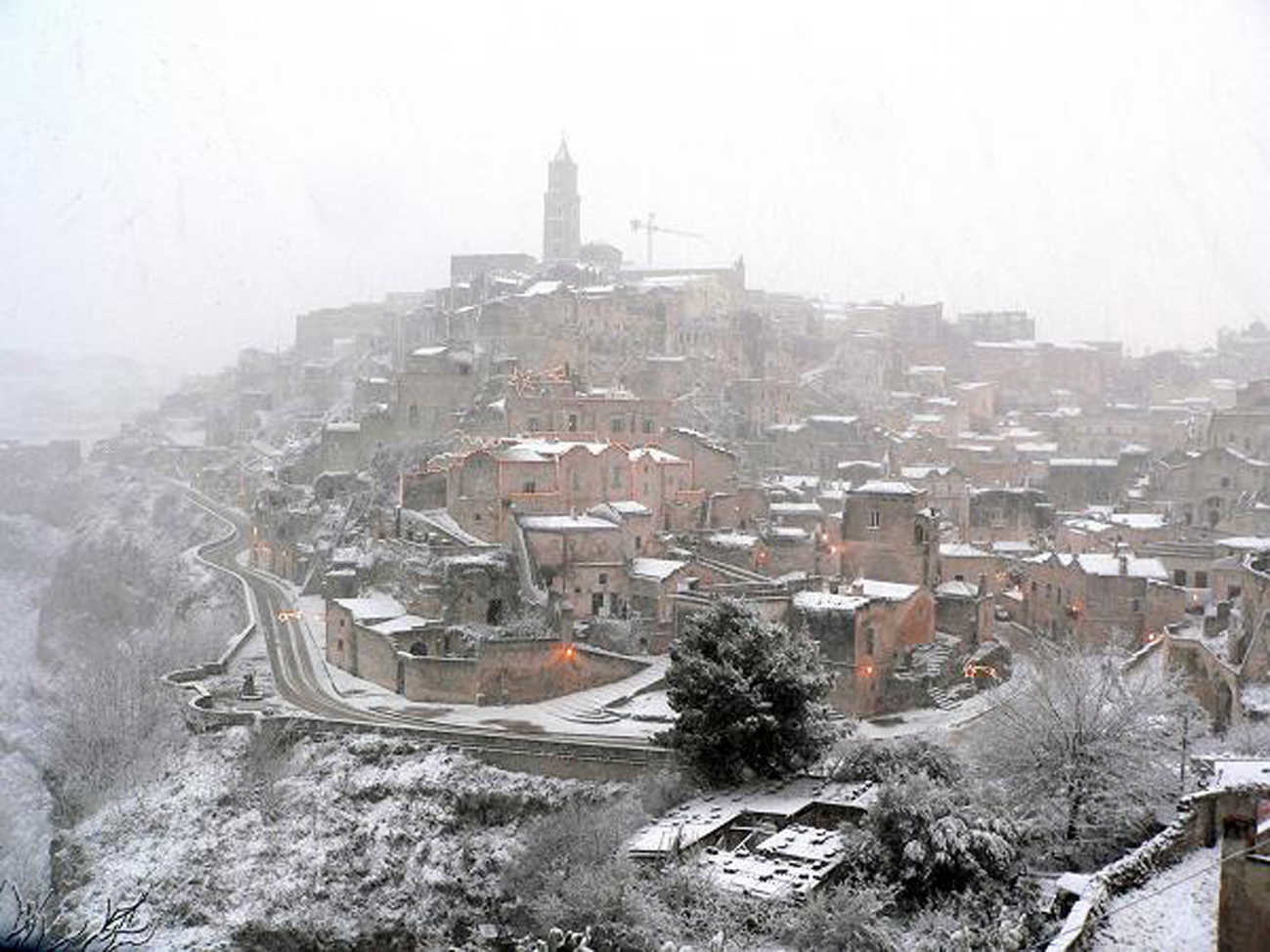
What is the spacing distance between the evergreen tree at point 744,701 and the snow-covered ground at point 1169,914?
11174 mm

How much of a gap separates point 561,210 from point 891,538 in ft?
219

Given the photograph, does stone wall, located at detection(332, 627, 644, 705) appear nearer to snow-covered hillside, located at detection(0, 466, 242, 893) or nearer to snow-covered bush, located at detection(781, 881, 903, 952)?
snow-covered hillside, located at detection(0, 466, 242, 893)

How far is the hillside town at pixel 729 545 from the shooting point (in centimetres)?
2958

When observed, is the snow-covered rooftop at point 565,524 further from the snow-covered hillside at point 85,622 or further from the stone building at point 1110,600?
the stone building at point 1110,600

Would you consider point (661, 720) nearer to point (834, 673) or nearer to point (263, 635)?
point (834, 673)

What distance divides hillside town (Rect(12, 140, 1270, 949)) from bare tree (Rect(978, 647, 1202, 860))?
2.63 feet

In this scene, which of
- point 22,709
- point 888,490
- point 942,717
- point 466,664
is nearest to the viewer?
point 942,717

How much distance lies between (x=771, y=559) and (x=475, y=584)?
38.0ft

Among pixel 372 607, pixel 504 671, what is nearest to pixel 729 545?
pixel 504 671

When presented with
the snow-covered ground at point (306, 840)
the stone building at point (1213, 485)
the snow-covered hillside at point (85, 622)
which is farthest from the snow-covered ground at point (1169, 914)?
the stone building at point (1213, 485)

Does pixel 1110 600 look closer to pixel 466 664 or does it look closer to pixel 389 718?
pixel 466 664

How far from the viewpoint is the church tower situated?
102m

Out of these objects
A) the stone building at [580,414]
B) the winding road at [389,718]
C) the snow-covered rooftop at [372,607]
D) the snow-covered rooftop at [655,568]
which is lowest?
the winding road at [389,718]

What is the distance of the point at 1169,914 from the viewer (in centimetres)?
1597
